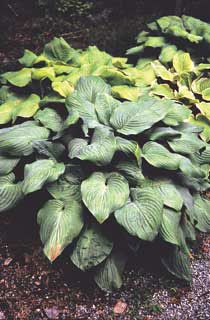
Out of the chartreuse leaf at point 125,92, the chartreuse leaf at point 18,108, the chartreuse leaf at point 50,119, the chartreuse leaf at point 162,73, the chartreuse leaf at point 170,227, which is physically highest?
the chartreuse leaf at point 125,92

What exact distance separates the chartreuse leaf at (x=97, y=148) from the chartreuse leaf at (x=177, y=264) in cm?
75

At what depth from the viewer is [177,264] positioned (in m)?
2.36

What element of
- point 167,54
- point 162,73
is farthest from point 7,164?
point 167,54

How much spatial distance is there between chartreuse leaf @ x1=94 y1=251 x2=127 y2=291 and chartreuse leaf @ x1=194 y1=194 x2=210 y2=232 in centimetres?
63

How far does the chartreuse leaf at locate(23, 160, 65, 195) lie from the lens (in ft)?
7.14

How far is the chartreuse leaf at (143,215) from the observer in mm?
2051

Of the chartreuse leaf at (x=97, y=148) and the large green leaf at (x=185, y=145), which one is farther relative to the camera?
the large green leaf at (x=185, y=145)

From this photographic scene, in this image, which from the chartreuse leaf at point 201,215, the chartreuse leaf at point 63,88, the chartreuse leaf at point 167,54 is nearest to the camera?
the chartreuse leaf at point 201,215

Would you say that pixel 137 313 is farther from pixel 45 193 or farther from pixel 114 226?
pixel 45 193

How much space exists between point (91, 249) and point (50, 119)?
3.47ft

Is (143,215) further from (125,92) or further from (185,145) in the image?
(125,92)

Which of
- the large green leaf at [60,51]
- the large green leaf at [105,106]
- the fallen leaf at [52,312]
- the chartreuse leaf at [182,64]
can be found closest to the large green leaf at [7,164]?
the large green leaf at [105,106]

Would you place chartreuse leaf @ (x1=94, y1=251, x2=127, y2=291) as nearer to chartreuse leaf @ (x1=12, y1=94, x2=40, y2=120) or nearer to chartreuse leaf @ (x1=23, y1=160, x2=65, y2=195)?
chartreuse leaf @ (x1=23, y1=160, x2=65, y2=195)

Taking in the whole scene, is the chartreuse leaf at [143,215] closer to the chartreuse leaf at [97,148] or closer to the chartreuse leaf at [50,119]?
the chartreuse leaf at [97,148]
